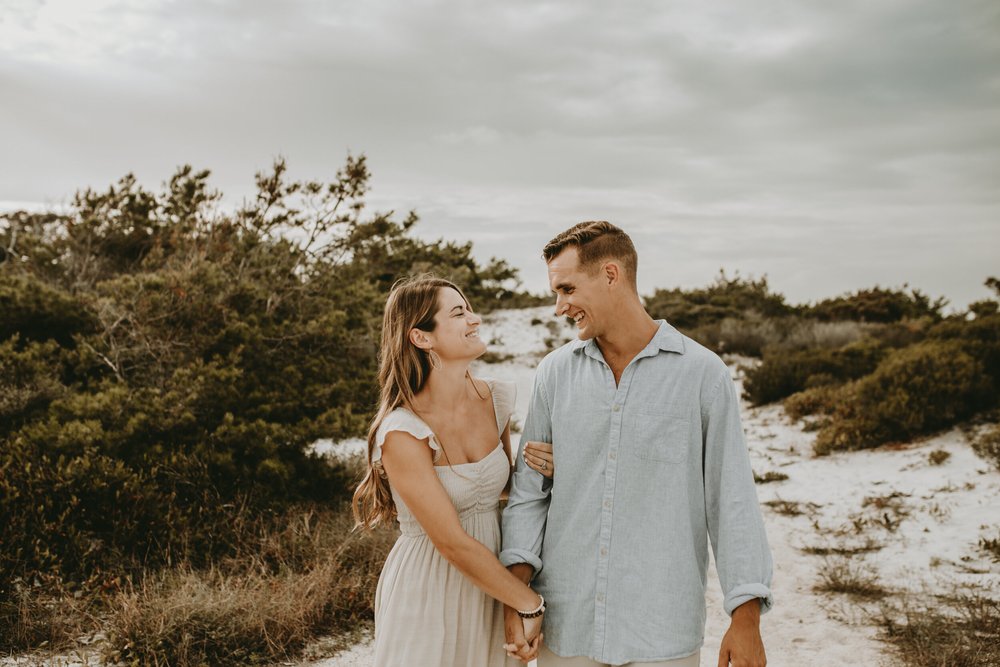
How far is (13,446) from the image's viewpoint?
603 centimetres

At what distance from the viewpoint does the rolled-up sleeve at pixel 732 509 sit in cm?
231

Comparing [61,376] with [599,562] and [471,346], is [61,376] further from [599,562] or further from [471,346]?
[599,562]

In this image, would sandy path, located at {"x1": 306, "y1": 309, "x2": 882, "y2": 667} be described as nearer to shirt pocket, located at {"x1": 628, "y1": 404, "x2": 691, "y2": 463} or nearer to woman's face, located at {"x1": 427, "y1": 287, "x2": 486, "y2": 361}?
woman's face, located at {"x1": 427, "y1": 287, "x2": 486, "y2": 361}

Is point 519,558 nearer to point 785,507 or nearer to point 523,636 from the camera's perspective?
point 523,636

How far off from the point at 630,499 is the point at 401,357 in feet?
3.09

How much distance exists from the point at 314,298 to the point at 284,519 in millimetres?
2890

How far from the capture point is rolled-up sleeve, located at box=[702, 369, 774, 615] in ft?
7.57

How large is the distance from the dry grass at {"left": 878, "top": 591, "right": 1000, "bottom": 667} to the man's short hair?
3690 millimetres

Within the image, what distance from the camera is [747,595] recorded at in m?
2.27

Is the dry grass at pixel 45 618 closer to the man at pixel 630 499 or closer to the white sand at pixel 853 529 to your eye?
the white sand at pixel 853 529

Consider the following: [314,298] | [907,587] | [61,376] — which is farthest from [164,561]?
[907,587]

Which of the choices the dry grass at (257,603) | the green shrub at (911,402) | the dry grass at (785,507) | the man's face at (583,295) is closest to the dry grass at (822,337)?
the green shrub at (911,402)

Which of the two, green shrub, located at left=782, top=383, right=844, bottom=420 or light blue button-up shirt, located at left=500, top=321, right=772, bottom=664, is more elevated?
light blue button-up shirt, located at left=500, top=321, right=772, bottom=664

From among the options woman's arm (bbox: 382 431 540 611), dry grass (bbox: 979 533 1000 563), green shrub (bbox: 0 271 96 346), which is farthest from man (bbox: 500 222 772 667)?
green shrub (bbox: 0 271 96 346)
